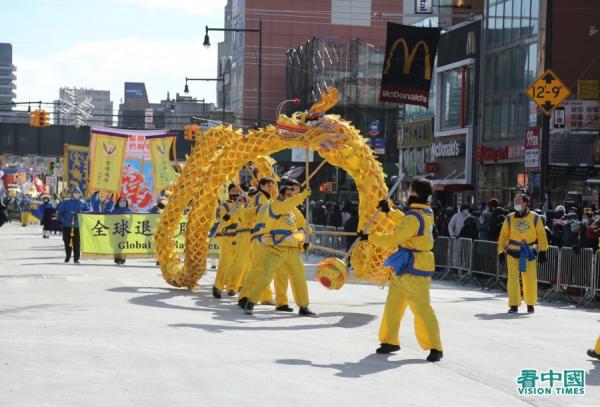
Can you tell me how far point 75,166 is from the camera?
44.0 meters

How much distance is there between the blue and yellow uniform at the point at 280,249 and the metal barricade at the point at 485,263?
25.1 feet

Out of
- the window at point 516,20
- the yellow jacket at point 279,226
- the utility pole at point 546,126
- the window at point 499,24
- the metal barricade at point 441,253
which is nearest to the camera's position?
the yellow jacket at point 279,226

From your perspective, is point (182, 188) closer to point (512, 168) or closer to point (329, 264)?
point (329, 264)

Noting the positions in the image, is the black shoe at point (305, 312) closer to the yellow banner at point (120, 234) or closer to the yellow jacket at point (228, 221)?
the yellow jacket at point (228, 221)

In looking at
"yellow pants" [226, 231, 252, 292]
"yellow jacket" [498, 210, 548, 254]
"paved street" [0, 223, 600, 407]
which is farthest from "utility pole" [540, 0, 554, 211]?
"yellow pants" [226, 231, 252, 292]

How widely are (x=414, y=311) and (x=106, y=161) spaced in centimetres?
2140

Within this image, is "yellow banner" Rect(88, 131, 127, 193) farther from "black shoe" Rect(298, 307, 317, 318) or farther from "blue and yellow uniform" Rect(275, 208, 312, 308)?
"black shoe" Rect(298, 307, 317, 318)

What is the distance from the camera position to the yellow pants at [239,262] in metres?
16.8

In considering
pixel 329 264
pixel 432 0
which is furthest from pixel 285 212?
pixel 432 0

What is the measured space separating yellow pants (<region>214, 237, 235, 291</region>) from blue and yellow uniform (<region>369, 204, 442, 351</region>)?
648cm

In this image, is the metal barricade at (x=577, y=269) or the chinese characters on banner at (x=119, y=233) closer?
the metal barricade at (x=577, y=269)

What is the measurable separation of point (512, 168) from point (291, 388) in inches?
1234

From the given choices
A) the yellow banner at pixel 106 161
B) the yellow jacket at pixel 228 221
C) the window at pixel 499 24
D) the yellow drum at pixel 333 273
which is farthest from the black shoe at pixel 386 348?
the window at pixel 499 24

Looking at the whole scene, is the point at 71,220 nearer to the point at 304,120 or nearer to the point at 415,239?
the point at 304,120
